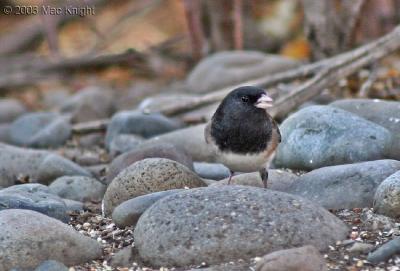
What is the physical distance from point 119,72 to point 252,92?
5.15 metres

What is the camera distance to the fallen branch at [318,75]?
6.29m

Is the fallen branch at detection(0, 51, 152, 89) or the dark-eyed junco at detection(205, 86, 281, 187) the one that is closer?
the dark-eyed junco at detection(205, 86, 281, 187)

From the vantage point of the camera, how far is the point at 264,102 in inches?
179

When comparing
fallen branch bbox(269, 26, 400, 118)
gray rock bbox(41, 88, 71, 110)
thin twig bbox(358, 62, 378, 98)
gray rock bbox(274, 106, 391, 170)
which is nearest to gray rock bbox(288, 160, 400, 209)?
gray rock bbox(274, 106, 391, 170)

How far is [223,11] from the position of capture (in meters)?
9.02

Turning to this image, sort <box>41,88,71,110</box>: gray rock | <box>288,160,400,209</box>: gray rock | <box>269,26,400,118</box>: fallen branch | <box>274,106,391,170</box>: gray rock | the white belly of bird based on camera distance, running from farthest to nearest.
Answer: <box>41,88,71,110</box>: gray rock → <box>269,26,400,118</box>: fallen branch → <box>274,106,391,170</box>: gray rock → the white belly of bird → <box>288,160,400,209</box>: gray rock

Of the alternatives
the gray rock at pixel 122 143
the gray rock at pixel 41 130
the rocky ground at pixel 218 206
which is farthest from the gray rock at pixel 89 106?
the rocky ground at pixel 218 206

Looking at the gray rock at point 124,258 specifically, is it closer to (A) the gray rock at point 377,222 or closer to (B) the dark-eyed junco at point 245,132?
(B) the dark-eyed junco at point 245,132

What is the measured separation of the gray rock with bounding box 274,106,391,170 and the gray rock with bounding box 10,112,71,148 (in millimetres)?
2558

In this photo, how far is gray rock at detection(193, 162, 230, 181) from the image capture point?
17.9 feet

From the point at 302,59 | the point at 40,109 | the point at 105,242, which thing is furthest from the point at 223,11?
the point at 105,242

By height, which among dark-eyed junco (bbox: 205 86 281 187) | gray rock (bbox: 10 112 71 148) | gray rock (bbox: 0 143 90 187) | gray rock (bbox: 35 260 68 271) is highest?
dark-eyed junco (bbox: 205 86 281 187)

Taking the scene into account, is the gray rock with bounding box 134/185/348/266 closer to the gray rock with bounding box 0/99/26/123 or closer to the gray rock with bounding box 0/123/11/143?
the gray rock with bounding box 0/123/11/143

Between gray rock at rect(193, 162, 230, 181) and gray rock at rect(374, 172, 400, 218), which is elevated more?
gray rock at rect(374, 172, 400, 218)
